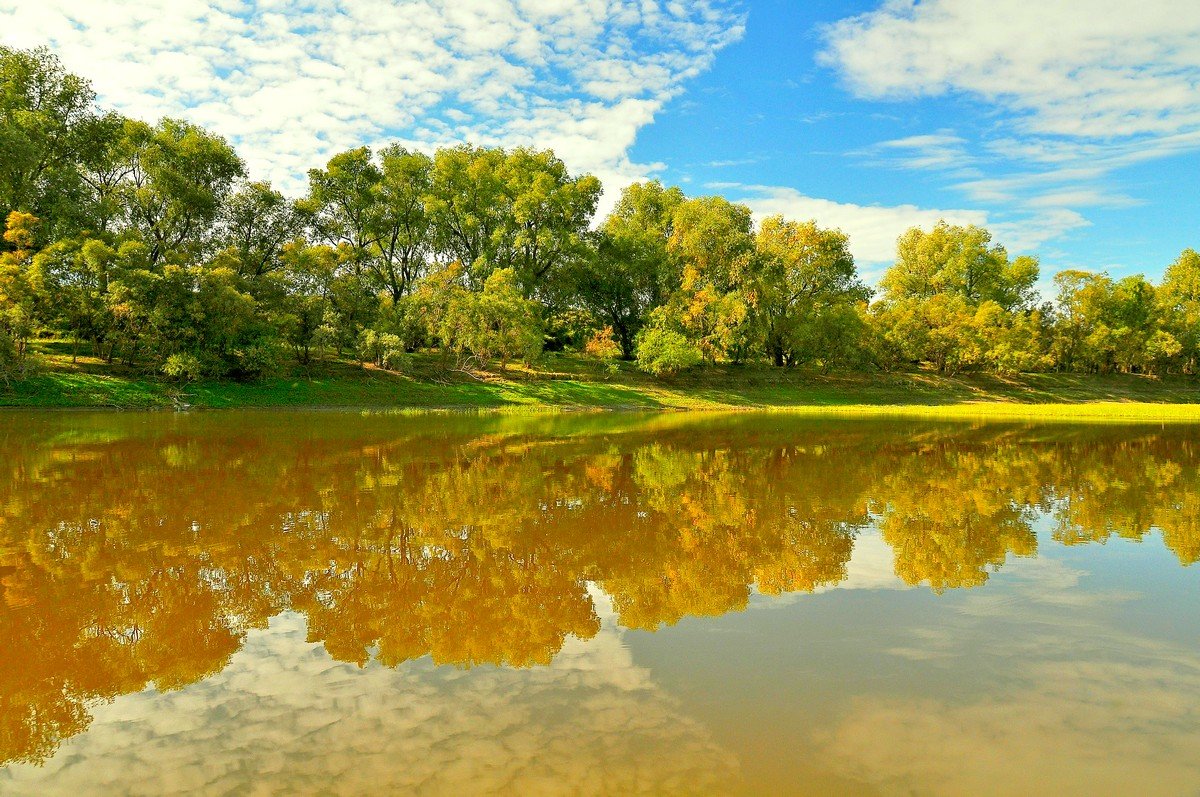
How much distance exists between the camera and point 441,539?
26.5 ft

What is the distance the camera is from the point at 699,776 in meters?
3.44

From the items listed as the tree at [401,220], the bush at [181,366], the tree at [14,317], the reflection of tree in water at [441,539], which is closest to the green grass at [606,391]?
the bush at [181,366]

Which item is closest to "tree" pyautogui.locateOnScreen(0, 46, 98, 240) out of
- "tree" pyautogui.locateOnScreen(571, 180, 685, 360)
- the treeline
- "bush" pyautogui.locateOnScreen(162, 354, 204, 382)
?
the treeline

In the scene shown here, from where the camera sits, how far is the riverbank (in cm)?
3466

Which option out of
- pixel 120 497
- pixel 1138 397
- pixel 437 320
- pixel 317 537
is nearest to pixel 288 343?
pixel 437 320

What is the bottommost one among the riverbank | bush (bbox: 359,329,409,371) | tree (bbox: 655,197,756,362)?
the riverbank

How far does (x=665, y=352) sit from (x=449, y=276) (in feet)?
54.7

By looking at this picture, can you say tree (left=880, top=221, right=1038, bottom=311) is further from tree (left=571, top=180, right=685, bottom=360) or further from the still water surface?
the still water surface

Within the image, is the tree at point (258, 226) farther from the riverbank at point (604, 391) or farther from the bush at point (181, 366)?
the bush at point (181, 366)

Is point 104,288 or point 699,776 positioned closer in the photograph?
point 699,776

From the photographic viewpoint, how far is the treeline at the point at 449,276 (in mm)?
37375

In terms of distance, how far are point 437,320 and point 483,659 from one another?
43981 millimetres

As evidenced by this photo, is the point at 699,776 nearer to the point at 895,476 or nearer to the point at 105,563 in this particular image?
the point at 105,563

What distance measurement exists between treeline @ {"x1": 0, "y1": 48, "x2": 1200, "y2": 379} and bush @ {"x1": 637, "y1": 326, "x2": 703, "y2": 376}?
0.62 feet
